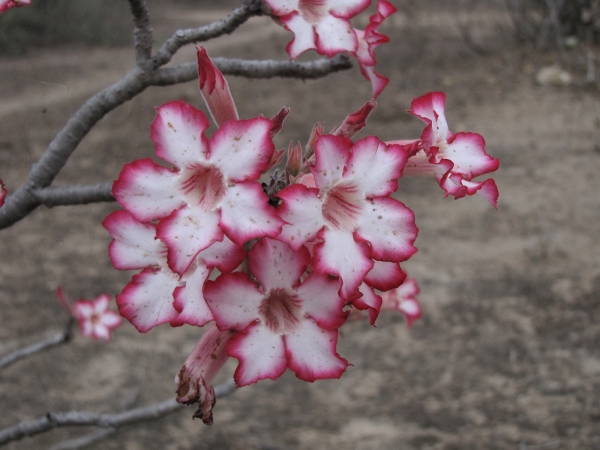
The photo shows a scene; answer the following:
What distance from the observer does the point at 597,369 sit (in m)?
2.55

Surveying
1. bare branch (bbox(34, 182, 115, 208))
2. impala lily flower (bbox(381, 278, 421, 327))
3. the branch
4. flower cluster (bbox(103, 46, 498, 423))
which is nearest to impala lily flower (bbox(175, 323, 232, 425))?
flower cluster (bbox(103, 46, 498, 423))

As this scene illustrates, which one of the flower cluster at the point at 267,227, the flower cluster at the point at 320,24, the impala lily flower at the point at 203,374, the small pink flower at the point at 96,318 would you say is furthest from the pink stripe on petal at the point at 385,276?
the small pink flower at the point at 96,318

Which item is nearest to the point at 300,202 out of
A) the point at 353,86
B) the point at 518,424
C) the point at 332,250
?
the point at 332,250

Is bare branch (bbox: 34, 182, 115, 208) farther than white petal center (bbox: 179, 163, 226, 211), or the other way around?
bare branch (bbox: 34, 182, 115, 208)

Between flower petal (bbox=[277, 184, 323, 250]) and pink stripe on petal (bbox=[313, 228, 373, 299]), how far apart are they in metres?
0.02

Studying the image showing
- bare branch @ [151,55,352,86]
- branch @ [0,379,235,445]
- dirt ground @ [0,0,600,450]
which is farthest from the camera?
dirt ground @ [0,0,600,450]

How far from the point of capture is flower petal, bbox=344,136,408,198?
65cm

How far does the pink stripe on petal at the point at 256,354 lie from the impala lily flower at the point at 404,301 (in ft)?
3.40

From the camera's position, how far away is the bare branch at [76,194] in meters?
0.97

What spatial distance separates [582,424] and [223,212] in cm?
218

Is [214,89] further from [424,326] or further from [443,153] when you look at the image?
[424,326]

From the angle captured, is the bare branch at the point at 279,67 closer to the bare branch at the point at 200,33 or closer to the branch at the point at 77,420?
the bare branch at the point at 200,33

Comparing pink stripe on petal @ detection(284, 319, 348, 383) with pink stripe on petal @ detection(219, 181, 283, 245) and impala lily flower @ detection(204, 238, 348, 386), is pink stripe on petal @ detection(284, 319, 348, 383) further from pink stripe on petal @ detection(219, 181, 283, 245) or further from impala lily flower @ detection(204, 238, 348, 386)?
pink stripe on petal @ detection(219, 181, 283, 245)

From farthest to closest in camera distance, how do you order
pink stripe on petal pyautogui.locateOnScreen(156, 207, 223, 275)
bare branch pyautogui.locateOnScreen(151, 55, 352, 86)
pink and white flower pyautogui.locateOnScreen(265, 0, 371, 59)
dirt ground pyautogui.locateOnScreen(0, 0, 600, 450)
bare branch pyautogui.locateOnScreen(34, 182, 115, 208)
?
dirt ground pyautogui.locateOnScreen(0, 0, 600, 450) → bare branch pyautogui.locateOnScreen(151, 55, 352, 86) → bare branch pyautogui.locateOnScreen(34, 182, 115, 208) → pink and white flower pyautogui.locateOnScreen(265, 0, 371, 59) → pink stripe on petal pyautogui.locateOnScreen(156, 207, 223, 275)
